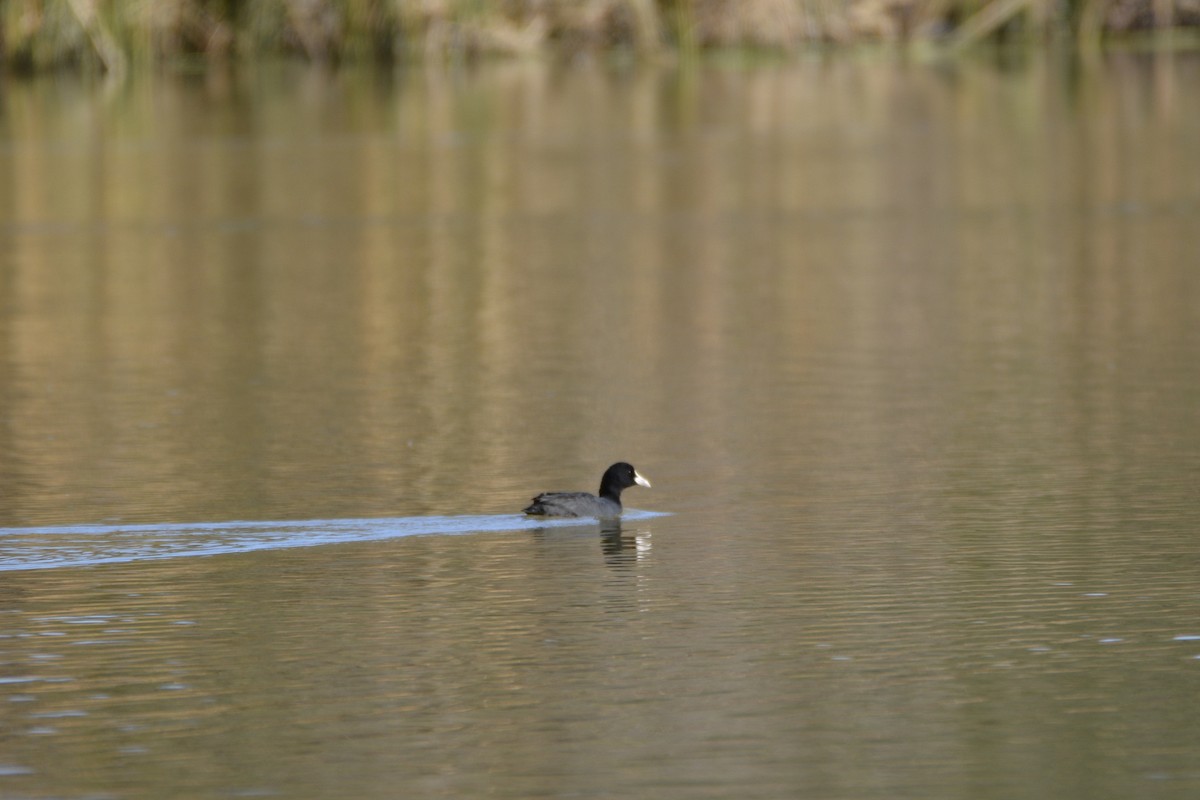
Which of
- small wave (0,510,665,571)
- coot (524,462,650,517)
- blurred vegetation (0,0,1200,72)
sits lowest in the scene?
small wave (0,510,665,571)

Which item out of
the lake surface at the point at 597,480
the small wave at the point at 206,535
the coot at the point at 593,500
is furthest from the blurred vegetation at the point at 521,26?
the coot at the point at 593,500

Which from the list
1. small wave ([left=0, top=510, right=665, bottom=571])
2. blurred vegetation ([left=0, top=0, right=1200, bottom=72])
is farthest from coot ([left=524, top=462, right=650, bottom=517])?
blurred vegetation ([left=0, top=0, right=1200, bottom=72])

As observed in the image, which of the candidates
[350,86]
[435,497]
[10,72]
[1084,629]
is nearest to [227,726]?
[1084,629]

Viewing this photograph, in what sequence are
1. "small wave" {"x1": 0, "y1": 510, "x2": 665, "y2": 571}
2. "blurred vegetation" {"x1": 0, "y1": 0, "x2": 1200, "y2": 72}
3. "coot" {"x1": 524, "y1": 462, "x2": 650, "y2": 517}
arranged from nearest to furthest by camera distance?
"small wave" {"x1": 0, "y1": 510, "x2": 665, "y2": 571} < "coot" {"x1": 524, "y1": 462, "x2": 650, "y2": 517} < "blurred vegetation" {"x1": 0, "y1": 0, "x2": 1200, "y2": 72}

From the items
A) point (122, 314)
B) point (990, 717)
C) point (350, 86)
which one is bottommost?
point (990, 717)

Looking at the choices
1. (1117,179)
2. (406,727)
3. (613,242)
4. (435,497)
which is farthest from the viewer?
(1117,179)

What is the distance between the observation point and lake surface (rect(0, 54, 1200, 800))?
8.93 metres

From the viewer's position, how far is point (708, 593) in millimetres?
11164

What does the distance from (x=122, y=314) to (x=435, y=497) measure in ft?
29.7

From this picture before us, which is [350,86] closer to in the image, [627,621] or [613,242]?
[613,242]

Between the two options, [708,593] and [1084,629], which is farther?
[708,593]

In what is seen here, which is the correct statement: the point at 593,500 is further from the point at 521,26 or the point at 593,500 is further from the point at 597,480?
the point at 521,26

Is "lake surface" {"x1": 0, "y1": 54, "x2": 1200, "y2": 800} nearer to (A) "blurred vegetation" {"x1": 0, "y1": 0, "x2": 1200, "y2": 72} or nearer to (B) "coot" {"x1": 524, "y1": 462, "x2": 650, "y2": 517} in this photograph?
(B) "coot" {"x1": 524, "y1": 462, "x2": 650, "y2": 517}

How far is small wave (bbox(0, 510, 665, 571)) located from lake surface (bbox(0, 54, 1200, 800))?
4 cm
